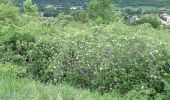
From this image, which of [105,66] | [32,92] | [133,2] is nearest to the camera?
[32,92]

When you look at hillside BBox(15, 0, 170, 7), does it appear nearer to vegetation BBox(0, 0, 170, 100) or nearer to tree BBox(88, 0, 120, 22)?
tree BBox(88, 0, 120, 22)

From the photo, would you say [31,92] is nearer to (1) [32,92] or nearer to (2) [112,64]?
(1) [32,92]

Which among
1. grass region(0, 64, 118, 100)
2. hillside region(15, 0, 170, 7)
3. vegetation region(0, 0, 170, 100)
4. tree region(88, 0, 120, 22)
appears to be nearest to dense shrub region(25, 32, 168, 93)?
vegetation region(0, 0, 170, 100)

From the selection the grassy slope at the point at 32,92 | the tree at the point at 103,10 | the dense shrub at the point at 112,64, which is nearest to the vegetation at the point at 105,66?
the dense shrub at the point at 112,64

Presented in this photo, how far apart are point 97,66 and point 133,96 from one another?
1.33 m

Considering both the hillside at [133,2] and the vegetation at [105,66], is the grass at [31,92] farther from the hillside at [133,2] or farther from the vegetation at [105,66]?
the hillside at [133,2]

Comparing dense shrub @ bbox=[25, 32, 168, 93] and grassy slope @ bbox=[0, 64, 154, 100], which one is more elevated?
grassy slope @ bbox=[0, 64, 154, 100]

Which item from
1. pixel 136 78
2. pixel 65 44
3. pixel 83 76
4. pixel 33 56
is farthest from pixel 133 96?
pixel 33 56

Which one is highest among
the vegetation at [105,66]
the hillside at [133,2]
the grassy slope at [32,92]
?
the grassy slope at [32,92]

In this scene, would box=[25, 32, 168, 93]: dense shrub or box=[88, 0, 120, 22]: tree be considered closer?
box=[25, 32, 168, 93]: dense shrub

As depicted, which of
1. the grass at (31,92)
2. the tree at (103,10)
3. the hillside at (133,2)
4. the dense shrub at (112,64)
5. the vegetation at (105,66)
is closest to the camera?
the grass at (31,92)

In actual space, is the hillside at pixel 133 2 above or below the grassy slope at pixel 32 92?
below

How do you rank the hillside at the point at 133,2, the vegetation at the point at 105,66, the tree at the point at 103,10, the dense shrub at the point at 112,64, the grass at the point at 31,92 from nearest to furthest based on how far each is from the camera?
1. the grass at the point at 31,92
2. the vegetation at the point at 105,66
3. the dense shrub at the point at 112,64
4. the tree at the point at 103,10
5. the hillside at the point at 133,2

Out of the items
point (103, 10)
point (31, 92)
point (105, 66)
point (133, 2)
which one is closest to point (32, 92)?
point (31, 92)
